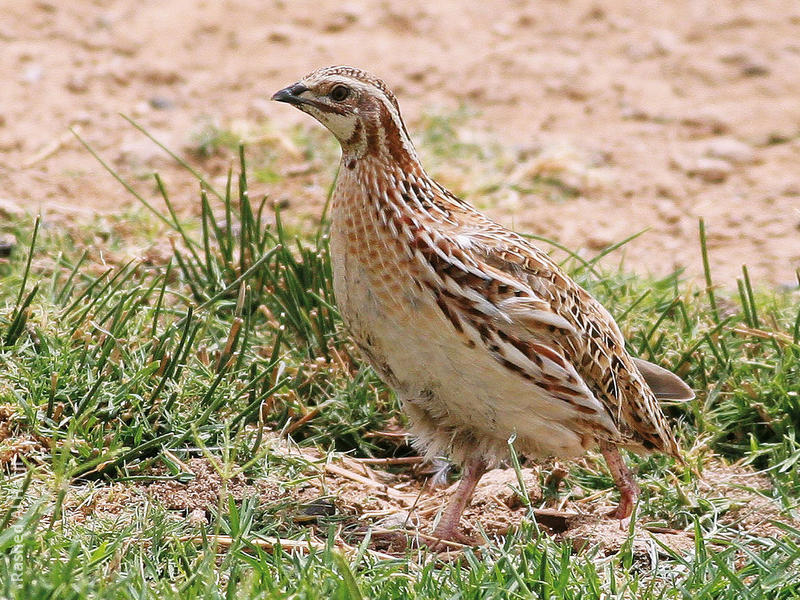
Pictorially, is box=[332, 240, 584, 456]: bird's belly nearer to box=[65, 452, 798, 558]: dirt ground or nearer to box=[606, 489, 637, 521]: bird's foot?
box=[65, 452, 798, 558]: dirt ground

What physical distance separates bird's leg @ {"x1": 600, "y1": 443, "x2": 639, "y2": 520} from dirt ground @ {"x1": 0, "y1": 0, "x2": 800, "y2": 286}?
2.26m

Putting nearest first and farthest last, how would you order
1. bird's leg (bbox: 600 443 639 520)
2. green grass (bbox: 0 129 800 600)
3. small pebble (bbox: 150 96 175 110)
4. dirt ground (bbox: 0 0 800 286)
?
green grass (bbox: 0 129 800 600) < bird's leg (bbox: 600 443 639 520) < dirt ground (bbox: 0 0 800 286) < small pebble (bbox: 150 96 175 110)

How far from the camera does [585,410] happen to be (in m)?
4.66

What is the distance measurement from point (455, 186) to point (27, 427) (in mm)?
3622

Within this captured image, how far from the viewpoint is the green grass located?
394cm

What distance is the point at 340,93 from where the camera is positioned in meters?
4.58

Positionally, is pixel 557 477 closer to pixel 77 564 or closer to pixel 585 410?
pixel 585 410

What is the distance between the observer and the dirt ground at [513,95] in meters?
7.52

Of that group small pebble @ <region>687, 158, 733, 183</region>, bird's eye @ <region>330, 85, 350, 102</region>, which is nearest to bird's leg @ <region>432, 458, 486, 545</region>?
bird's eye @ <region>330, 85, 350, 102</region>

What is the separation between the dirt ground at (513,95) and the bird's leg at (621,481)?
7.42 feet

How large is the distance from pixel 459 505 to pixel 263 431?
0.96 m

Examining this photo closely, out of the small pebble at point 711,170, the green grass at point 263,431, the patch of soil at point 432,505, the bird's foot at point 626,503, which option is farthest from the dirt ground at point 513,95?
the bird's foot at point 626,503

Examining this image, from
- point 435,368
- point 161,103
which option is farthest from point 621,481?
point 161,103

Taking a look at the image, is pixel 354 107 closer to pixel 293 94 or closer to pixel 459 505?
pixel 293 94
